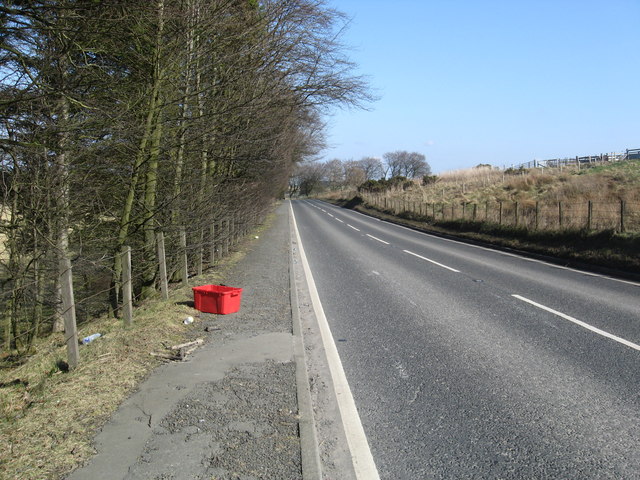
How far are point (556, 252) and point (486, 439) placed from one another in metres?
14.0

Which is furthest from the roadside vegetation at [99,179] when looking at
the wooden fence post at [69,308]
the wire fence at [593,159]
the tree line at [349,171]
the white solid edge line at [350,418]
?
the tree line at [349,171]

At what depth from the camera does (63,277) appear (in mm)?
4957

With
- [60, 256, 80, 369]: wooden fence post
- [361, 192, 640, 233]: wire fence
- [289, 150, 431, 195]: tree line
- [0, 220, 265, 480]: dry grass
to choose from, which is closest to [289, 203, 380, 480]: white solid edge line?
[0, 220, 265, 480]: dry grass

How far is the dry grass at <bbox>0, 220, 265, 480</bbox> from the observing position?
331 cm

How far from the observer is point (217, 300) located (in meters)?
7.73

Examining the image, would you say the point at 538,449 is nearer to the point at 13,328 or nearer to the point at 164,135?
the point at 164,135

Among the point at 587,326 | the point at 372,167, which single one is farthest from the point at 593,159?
the point at 372,167

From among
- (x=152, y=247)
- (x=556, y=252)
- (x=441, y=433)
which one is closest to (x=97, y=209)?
(x=152, y=247)

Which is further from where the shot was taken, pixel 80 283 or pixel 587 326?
pixel 80 283

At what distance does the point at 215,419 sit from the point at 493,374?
2850 millimetres

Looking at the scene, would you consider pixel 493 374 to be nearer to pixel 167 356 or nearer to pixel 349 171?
pixel 167 356

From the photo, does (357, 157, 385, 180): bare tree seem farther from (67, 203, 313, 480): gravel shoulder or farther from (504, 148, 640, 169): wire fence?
(67, 203, 313, 480): gravel shoulder

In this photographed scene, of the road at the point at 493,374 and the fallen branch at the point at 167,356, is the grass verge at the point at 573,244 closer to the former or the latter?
the road at the point at 493,374

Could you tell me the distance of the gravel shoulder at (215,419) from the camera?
324cm
